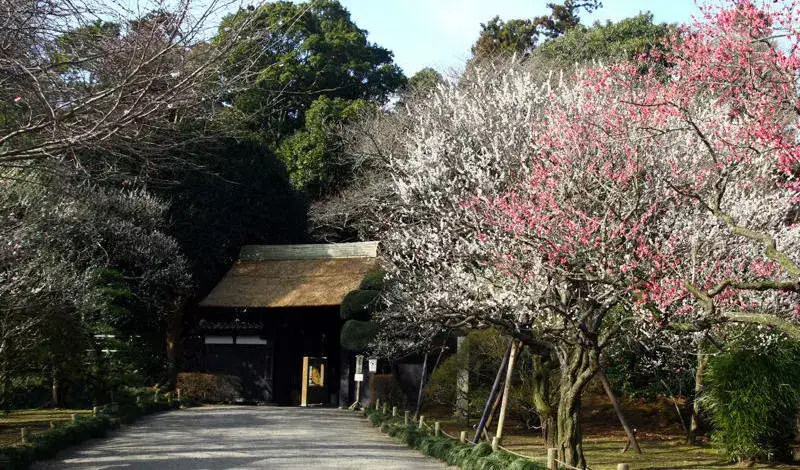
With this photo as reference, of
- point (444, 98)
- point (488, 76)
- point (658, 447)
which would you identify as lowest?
point (658, 447)

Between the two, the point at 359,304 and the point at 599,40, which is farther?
the point at 599,40

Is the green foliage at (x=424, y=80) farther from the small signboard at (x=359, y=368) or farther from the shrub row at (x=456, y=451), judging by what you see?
the shrub row at (x=456, y=451)

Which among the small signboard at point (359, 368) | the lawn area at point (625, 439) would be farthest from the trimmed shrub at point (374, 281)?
the lawn area at point (625, 439)

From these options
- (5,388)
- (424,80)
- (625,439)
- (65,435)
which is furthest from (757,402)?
(424,80)

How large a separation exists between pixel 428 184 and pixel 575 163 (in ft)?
13.4

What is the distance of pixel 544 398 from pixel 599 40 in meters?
19.3

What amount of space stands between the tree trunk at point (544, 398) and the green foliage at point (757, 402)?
2371 mm

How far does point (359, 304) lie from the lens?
857 inches

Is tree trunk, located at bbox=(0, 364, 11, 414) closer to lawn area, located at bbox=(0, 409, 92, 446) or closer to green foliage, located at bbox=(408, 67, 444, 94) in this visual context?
lawn area, located at bbox=(0, 409, 92, 446)

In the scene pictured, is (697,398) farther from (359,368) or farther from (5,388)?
(5,388)

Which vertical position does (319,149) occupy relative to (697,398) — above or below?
above

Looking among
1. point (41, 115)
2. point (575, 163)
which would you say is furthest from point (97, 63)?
point (575, 163)

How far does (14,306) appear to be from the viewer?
15.8 m

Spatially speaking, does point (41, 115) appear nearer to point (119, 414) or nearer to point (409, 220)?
point (119, 414)
